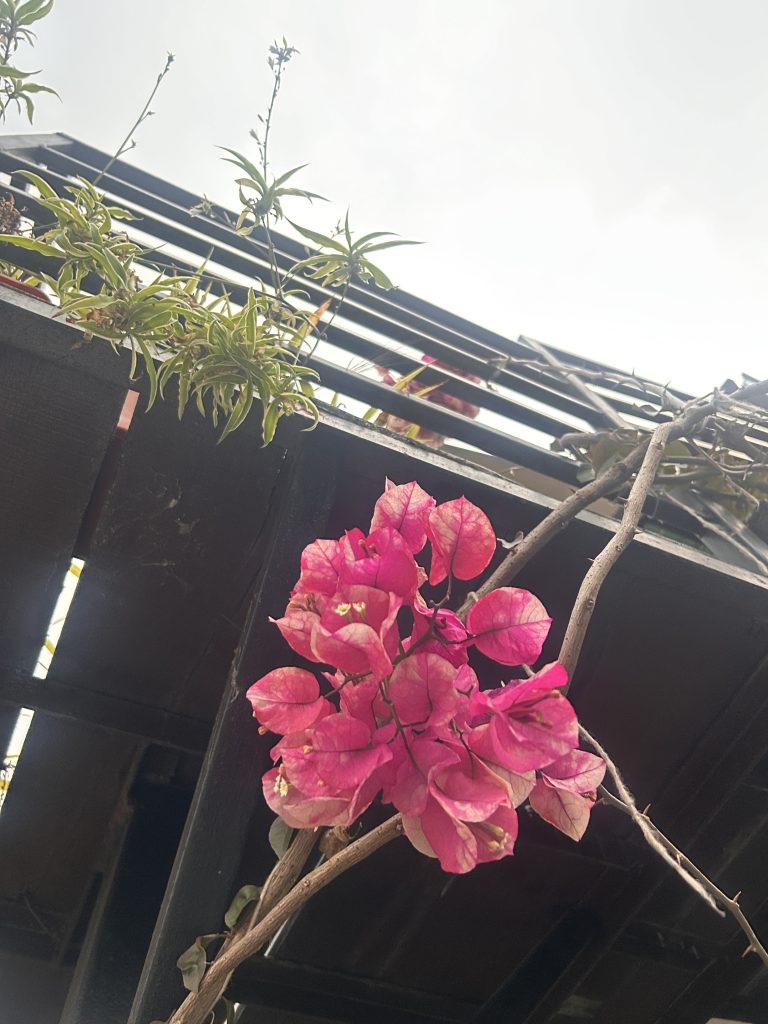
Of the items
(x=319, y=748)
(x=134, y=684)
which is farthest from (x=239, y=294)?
(x=319, y=748)

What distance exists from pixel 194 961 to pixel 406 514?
65cm

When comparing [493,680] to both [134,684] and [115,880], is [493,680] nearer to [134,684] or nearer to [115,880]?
[134,684]

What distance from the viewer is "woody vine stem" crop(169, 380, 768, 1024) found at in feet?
2.10

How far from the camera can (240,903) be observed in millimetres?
929

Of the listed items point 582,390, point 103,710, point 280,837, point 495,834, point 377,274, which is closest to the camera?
point 495,834

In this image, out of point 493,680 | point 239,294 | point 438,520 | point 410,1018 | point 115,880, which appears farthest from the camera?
point 115,880

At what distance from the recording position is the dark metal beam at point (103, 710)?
1.35 meters

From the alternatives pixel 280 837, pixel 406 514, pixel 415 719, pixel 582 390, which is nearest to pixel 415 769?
pixel 415 719

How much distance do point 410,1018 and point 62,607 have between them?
109cm

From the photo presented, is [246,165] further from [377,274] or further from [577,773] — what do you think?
[577,773]

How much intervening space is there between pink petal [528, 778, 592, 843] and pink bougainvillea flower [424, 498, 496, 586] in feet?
0.71

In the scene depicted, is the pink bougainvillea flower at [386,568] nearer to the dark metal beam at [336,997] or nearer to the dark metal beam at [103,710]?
the dark metal beam at [103,710]

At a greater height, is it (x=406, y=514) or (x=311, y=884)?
(x=406, y=514)

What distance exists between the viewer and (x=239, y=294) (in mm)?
1602
